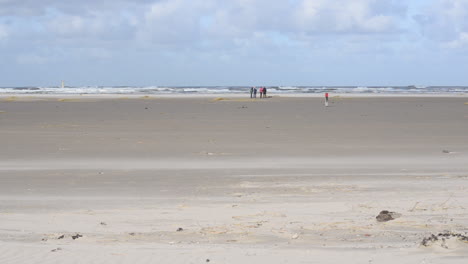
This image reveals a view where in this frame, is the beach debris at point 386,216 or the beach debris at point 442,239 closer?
the beach debris at point 442,239

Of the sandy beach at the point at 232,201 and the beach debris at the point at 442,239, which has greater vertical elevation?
the beach debris at the point at 442,239

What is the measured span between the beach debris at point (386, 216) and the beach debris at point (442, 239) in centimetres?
94

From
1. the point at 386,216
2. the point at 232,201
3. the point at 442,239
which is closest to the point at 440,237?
the point at 442,239

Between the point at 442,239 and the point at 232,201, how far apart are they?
3.20 m

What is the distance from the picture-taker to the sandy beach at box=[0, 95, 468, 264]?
583cm

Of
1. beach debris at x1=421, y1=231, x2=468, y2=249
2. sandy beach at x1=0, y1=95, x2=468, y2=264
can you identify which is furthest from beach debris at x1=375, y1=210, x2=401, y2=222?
beach debris at x1=421, y1=231, x2=468, y2=249

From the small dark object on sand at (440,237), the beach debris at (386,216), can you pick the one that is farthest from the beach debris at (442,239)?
the beach debris at (386,216)

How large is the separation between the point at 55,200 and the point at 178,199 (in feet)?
5.49

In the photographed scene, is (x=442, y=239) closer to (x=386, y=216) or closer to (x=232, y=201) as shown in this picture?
(x=386, y=216)

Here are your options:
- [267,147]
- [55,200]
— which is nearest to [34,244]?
[55,200]

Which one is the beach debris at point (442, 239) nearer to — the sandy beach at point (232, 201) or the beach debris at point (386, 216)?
the sandy beach at point (232, 201)

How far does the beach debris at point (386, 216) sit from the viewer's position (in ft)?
23.5

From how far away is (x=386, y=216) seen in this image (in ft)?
23.9

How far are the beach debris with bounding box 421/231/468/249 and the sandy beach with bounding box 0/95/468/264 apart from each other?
2 cm
